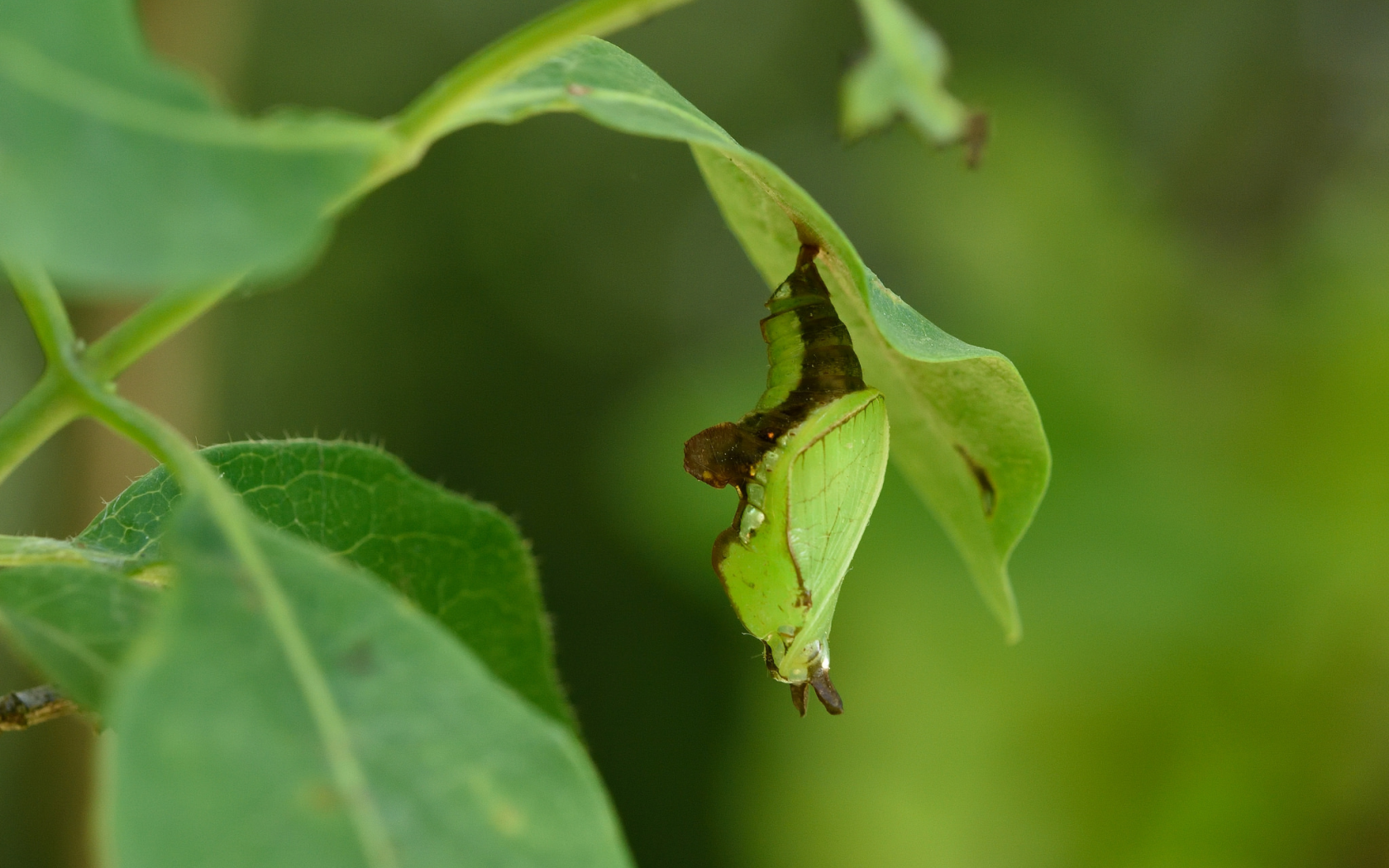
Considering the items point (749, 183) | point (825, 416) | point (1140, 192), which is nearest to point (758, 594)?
point (825, 416)

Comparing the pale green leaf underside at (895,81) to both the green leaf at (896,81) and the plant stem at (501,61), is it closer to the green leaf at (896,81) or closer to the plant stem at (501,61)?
the green leaf at (896,81)

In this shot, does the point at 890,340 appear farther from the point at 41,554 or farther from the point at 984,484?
the point at 41,554

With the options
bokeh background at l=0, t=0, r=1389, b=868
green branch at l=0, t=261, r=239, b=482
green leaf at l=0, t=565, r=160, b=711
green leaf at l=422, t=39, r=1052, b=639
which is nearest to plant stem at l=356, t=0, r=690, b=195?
green leaf at l=422, t=39, r=1052, b=639

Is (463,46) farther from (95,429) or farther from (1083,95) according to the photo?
(95,429)

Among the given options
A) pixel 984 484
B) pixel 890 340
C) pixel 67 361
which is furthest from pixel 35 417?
pixel 984 484

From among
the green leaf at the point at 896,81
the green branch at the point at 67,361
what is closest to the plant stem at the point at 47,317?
the green branch at the point at 67,361

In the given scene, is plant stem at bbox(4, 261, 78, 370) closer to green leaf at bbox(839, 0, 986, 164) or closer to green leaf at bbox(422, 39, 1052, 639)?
green leaf at bbox(422, 39, 1052, 639)
